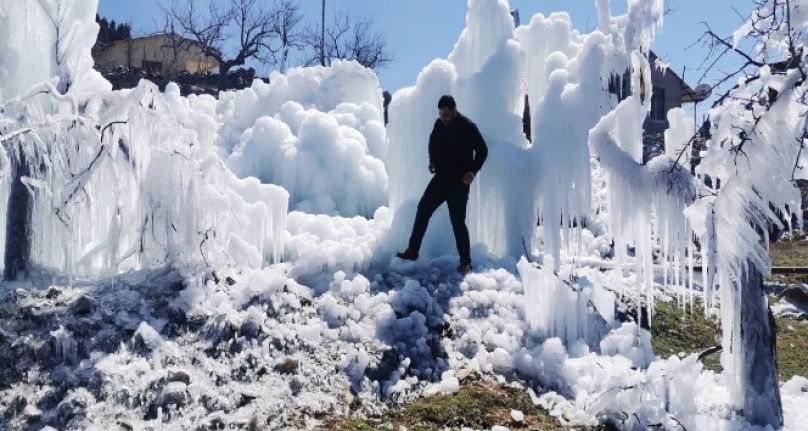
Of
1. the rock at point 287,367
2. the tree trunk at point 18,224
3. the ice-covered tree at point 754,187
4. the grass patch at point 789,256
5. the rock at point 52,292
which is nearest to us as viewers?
the ice-covered tree at point 754,187

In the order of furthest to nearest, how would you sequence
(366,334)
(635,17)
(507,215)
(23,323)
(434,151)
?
1. (507,215)
2. (434,151)
3. (635,17)
4. (366,334)
5. (23,323)

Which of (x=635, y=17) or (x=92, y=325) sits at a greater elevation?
(x=635, y=17)

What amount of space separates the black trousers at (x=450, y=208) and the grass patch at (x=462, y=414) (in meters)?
2.08

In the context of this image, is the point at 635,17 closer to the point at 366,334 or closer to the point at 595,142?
the point at 595,142

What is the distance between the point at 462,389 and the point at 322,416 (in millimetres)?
1133

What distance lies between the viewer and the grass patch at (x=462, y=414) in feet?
16.2

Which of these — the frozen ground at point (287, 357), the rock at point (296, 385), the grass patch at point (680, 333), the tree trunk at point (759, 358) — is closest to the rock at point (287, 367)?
the frozen ground at point (287, 357)

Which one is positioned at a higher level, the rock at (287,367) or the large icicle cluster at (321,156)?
the large icicle cluster at (321,156)

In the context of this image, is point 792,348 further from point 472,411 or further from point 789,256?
point 789,256

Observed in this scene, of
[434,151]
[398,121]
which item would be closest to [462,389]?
[434,151]

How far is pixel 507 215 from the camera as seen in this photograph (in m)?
8.09

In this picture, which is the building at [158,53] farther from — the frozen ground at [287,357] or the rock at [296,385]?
the rock at [296,385]

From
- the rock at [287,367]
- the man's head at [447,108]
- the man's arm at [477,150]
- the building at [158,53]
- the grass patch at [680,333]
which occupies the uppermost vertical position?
the building at [158,53]

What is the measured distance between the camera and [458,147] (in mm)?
7324
